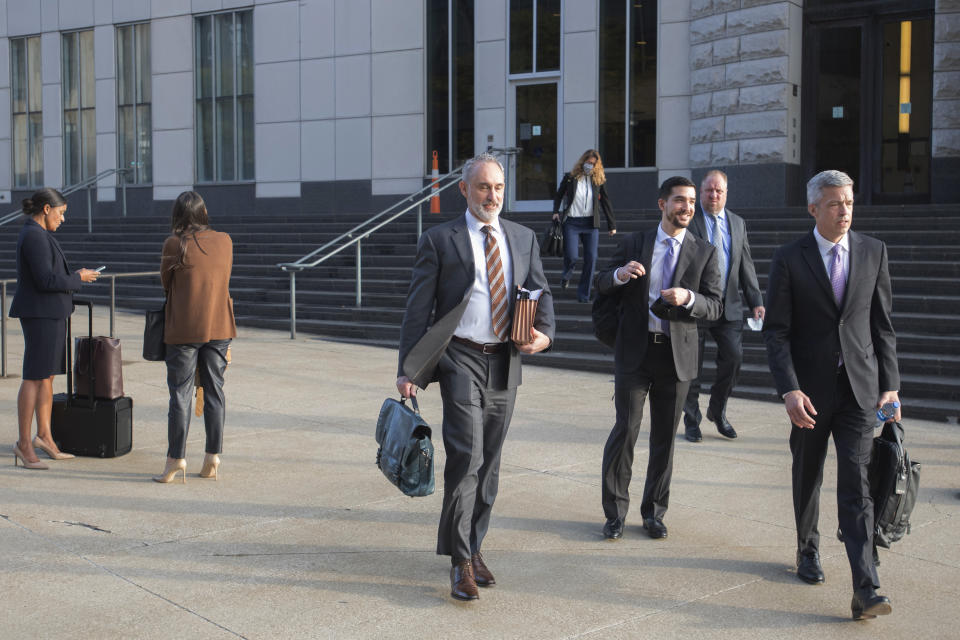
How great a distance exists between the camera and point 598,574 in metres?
5.04

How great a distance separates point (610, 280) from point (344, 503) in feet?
6.79

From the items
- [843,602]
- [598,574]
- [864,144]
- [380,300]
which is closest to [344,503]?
[598,574]

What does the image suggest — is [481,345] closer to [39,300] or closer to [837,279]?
[837,279]

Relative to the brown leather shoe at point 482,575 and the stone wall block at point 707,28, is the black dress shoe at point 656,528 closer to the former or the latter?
the brown leather shoe at point 482,575

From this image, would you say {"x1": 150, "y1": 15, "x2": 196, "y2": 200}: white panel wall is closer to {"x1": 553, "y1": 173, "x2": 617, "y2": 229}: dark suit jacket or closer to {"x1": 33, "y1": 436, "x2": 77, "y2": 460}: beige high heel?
{"x1": 553, "y1": 173, "x2": 617, "y2": 229}: dark suit jacket

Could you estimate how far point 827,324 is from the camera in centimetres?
480

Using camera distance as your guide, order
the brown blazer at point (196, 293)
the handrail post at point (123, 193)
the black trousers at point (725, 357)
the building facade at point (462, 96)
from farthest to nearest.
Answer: the handrail post at point (123, 193) < the building facade at point (462, 96) < the black trousers at point (725, 357) < the brown blazer at point (196, 293)

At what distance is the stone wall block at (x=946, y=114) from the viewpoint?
15.6 m

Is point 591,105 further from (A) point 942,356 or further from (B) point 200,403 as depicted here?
(B) point 200,403

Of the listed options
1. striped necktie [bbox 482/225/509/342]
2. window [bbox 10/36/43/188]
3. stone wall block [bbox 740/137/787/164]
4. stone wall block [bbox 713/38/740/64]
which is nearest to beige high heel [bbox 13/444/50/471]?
striped necktie [bbox 482/225/509/342]

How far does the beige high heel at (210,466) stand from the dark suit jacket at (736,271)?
3.76 metres

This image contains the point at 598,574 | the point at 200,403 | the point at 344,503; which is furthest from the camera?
the point at 200,403

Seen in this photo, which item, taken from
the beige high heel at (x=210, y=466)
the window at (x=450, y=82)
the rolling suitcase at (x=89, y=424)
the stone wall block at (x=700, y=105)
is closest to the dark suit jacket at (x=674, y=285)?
the beige high heel at (x=210, y=466)

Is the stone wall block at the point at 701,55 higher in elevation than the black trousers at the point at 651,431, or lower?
higher
